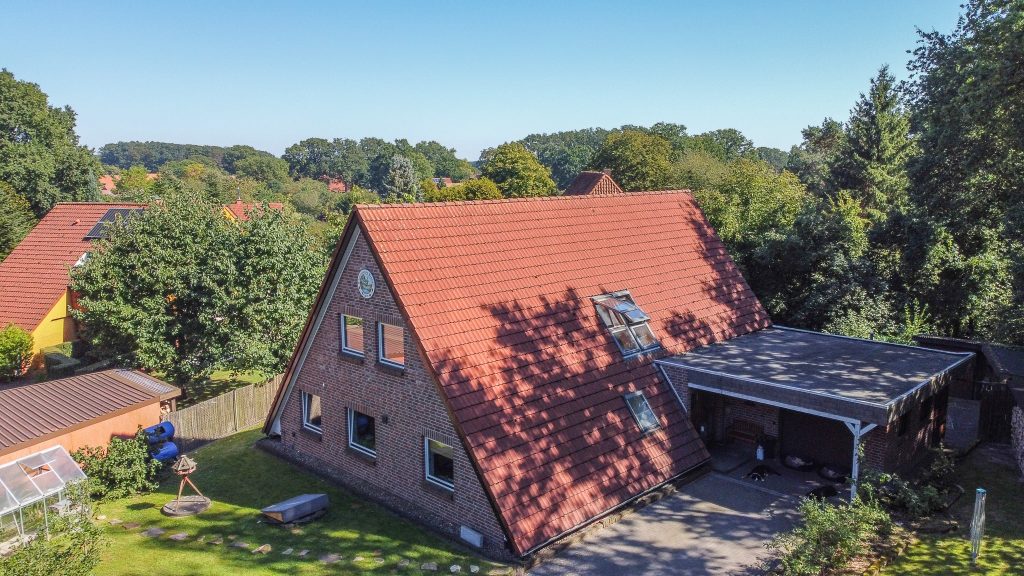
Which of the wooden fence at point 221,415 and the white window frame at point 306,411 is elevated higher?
the white window frame at point 306,411

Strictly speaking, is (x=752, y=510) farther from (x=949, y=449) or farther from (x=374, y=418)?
(x=374, y=418)

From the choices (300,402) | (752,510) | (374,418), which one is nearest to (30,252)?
(300,402)

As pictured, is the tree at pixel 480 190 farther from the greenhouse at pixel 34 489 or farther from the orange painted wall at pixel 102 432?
the greenhouse at pixel 34 489

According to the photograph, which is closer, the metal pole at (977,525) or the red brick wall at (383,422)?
the metal pole at (977,525)

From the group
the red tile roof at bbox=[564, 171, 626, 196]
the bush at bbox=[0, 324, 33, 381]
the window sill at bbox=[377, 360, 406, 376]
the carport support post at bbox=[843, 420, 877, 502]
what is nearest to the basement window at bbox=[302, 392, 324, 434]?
the window sill at bbox=[377, 360, 406, 376]

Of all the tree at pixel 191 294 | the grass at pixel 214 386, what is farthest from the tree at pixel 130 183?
the tree at pixel 191 294

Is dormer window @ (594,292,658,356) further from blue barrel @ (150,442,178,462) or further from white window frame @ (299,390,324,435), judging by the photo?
blue barrel @ (150,442,178,462)
